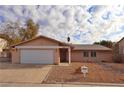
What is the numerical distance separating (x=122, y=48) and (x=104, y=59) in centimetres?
213

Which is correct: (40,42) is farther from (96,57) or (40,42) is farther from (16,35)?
(96,57)

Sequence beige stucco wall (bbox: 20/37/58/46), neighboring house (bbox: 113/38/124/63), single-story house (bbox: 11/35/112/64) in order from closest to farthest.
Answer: single-story house (bbox: 11/35/112/64) → beige stucco wall (bbox: 20/37/58/46) → neighboring house (bbox: 113/38/124/63)

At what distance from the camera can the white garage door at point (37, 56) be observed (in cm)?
2152

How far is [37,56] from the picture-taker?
21.8 meters

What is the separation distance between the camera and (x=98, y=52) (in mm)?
28672

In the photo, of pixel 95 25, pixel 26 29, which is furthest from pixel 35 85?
pixel 26 29

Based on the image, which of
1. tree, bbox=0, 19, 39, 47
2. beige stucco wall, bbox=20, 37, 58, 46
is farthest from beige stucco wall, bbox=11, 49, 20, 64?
beige stucco wall, bbox=20, 37, 58, 46

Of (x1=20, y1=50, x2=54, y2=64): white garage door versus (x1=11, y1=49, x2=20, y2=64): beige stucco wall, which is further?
(x1=11, y1=49, x2=20, y2=64): beige stucco wall

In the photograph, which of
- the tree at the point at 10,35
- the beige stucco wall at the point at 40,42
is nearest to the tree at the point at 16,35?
the tree at the point at 10,35

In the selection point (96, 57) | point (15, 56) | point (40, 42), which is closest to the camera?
point (40, 42)

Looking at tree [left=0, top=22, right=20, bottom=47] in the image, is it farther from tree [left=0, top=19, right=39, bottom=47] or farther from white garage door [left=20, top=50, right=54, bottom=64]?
white garage door [left=20, top=50, right=54, bottom=64]

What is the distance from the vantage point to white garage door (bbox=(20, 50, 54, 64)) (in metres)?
21.5

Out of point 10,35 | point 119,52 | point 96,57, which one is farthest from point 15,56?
point 119,52
